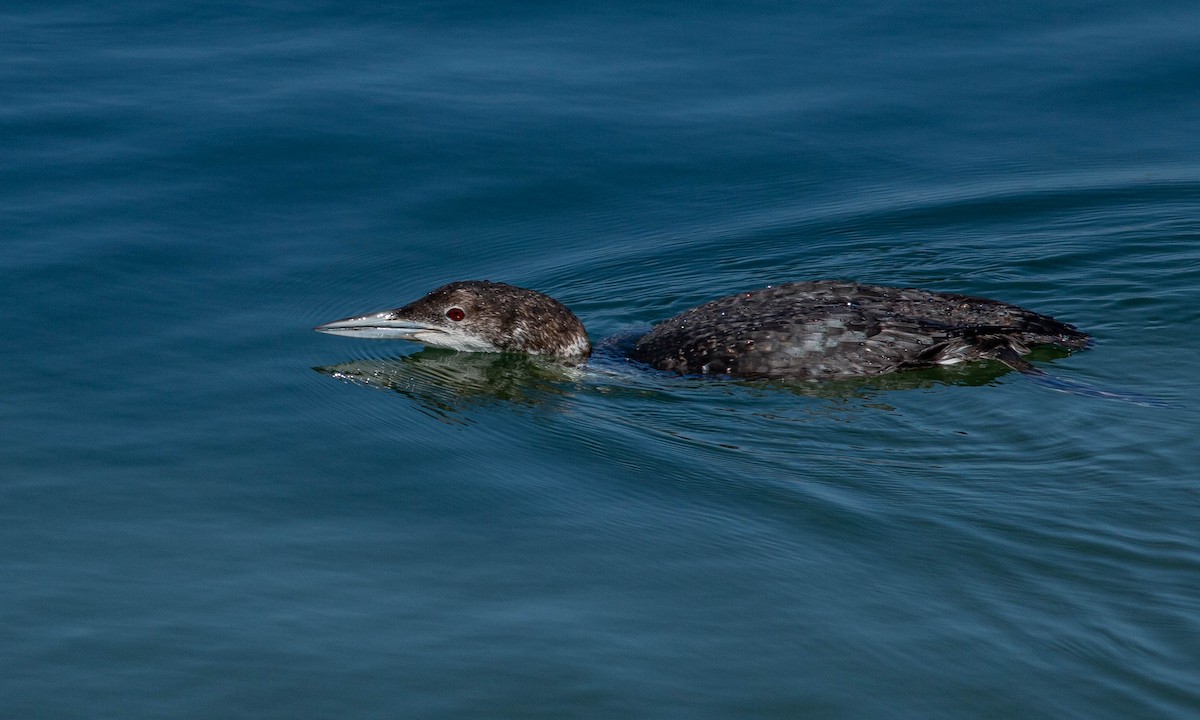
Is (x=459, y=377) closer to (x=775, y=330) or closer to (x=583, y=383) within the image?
(x=583, y=383)

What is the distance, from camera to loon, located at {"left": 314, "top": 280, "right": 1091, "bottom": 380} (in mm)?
8141

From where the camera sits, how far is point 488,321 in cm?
883

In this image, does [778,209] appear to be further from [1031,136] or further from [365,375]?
[365,375]

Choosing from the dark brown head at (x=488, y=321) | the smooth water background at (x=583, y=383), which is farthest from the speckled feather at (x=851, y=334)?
the dark brown head at (x=488, y=321)

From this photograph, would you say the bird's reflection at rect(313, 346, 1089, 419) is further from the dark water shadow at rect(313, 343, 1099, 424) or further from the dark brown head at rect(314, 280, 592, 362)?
the dark brown head at rect(314, 280, 592, 362)

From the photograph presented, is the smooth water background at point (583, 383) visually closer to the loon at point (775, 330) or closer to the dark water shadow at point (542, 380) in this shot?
the dark water shadow at point (542, 380)

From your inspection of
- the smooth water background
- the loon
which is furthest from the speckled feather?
the smooth water background

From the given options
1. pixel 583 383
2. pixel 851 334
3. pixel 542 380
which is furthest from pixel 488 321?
pixel 851 334

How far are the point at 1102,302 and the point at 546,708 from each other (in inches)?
210

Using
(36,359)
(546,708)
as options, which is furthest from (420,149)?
(546,708)

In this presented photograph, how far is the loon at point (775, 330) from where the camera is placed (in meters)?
8.14

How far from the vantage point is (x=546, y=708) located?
494cm

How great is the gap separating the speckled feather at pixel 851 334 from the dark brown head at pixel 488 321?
0.55 metres

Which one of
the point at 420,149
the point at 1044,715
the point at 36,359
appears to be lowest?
the point at 1044,715
